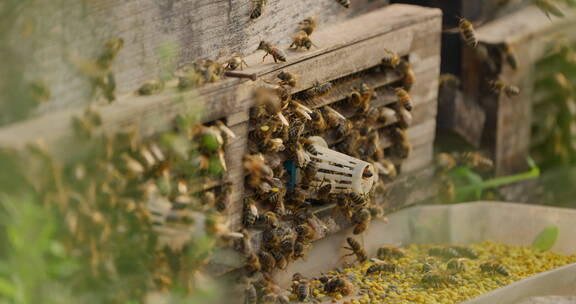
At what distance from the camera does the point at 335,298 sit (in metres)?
5.95

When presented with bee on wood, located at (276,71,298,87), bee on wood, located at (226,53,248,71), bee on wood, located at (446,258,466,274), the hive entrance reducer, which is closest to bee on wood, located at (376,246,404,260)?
bee on wood, located at (446,258,466,274)

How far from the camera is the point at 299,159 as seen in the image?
574 cm

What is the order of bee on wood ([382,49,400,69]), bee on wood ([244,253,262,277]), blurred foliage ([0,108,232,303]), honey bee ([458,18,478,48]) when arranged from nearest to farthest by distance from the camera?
blurred foliage ([0,108,232,303]) < bee on wood ([244,253,262,277]) < bee on wood ([382,49,400,69]) < honey bee ([458,18,478,48])

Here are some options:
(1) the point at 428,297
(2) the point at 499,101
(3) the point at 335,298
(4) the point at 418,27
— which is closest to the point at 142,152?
(3) the point at 335,298

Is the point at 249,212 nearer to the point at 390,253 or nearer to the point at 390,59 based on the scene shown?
the point at 390,253

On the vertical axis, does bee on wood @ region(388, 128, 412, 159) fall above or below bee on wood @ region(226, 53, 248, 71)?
below

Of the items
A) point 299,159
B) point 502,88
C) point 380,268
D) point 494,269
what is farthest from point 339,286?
point 502,88

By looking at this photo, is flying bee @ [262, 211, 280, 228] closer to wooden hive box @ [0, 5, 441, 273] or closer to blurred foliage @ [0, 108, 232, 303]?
wooden hive box @ [0, 5, 441, 273]

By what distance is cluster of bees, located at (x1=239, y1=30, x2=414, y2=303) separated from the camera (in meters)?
5.59

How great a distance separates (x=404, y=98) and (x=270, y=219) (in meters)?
1.61

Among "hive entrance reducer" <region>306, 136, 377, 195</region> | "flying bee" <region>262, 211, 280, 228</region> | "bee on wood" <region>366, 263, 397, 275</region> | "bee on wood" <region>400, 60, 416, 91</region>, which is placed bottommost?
"bee on wood" <region>366, 263, 397, 275</region>

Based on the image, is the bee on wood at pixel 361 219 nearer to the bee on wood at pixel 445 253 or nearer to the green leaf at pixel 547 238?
the bee on wood at pixel 445 253

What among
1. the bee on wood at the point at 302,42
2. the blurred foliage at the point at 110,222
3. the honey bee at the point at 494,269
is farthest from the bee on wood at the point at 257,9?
the honey bee at the point at 494,269

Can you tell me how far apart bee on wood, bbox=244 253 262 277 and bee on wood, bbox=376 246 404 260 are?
1.29 m
